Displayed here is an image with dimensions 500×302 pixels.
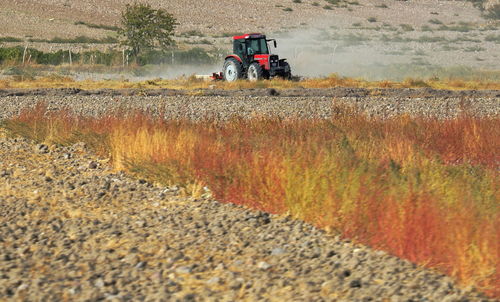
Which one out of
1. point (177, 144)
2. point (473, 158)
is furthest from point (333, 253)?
point (473, 158)

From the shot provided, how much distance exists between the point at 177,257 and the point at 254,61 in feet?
84.0

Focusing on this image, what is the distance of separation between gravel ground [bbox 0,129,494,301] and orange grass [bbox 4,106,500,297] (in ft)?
0.82

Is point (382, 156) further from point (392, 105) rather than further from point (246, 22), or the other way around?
point (246, 22)

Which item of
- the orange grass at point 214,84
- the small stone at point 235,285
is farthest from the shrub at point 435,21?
the small stone at point 235,285

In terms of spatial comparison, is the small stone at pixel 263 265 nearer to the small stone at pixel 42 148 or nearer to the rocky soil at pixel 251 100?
the small stone at pixel 42 148

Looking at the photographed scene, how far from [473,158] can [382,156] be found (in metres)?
2.62

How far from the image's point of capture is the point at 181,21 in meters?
83.4

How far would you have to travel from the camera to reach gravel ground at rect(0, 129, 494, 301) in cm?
659

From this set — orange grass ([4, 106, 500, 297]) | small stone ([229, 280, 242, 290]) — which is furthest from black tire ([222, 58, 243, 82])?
small stone ([229, 280, 242, 290])

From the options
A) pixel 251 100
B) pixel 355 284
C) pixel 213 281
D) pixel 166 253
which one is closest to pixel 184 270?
pixel 213 281

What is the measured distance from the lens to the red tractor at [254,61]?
105 ft

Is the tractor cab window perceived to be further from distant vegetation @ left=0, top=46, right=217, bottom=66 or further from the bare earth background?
distant vegetation @ left=0, top=46, right=217, bottom=66

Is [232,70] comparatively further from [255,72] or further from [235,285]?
[235,285]

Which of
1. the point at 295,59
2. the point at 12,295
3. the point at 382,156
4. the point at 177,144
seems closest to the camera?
the point at 12,295
